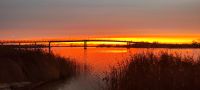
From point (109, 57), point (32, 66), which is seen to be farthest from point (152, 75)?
point (109, 57)

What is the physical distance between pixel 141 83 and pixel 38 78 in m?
9.71

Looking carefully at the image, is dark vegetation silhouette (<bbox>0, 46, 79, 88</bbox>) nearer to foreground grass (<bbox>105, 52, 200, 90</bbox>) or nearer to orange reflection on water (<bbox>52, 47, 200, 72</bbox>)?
orange reflection on water (<bbox>52, 47, 200, 72</bbox>)

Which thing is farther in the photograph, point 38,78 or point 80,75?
point 80,75

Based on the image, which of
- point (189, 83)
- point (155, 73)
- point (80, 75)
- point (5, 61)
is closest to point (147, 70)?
point (155, 73)

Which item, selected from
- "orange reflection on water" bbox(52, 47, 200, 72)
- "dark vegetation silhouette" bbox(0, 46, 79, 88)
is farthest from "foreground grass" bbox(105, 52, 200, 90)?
"dark vegetation silhouette" bbox(0, 46, 79, 88)

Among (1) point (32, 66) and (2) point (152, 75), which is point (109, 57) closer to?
(1) point (32, 66)

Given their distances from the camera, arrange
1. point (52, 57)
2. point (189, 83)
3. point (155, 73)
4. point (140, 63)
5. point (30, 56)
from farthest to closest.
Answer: point (52, 57)
point (30, 56)
point (140, 63)
point (155, 73)
point (189, 83)

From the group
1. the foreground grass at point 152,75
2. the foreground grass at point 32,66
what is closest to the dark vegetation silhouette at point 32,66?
the foreground grass at point 32,66

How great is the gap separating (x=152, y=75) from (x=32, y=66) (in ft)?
33.0

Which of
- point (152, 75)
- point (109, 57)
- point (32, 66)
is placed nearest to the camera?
point (152, 75)

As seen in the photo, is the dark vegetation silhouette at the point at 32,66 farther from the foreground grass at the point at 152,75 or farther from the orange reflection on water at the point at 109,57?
the foreground grass at the point at 152,75

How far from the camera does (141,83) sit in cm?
1816

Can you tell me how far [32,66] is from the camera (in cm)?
2725

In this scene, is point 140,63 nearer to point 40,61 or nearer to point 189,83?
point 189,83
